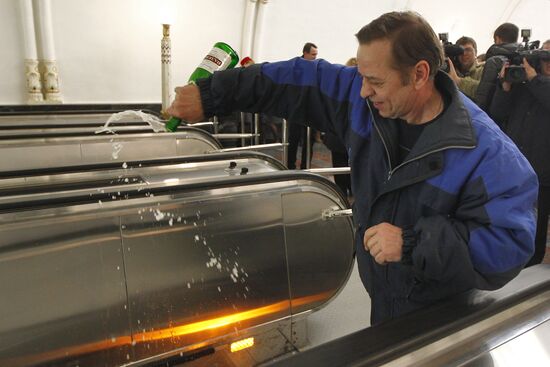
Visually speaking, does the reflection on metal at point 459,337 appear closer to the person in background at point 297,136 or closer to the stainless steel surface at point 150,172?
the stainless steel surface at point 150,172

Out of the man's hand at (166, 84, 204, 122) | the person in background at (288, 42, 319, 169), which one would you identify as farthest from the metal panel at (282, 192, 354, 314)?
the person in background at (288, 42, 319, 169)

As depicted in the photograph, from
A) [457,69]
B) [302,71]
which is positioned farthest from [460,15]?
[302,71]

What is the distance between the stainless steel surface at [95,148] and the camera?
3.56 m

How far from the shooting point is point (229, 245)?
2.26m

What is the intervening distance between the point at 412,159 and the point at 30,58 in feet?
19.7

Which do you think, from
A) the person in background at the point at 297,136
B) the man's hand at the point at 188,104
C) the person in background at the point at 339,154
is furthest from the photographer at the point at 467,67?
the man's hand at the point at 188,104

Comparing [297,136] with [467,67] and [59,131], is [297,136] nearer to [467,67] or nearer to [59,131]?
[467,67]

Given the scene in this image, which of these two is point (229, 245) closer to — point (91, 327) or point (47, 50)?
point (91, 327)

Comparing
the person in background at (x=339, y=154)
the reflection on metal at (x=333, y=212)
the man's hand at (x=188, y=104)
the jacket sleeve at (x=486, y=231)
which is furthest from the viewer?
the person in background at (x=339, y=154)

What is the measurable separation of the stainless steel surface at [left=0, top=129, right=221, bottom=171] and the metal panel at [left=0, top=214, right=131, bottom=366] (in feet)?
5.38

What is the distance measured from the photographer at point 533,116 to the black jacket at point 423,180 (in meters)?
2.11

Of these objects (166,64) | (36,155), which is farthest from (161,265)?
(166,64)

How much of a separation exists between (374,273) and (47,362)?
148cm

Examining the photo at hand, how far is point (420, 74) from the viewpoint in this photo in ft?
4.00
